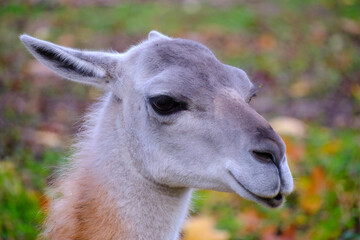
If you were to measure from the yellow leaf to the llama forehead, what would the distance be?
2.00 metres

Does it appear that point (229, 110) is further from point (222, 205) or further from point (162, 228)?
point (222, 205)

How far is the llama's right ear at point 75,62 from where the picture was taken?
11.8ft

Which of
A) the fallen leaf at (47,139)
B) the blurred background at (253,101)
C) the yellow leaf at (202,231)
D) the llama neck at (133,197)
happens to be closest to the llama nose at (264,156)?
the llama neck at (133,197)

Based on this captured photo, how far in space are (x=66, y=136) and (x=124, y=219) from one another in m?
3.93

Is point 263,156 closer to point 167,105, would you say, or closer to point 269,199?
point 269,199

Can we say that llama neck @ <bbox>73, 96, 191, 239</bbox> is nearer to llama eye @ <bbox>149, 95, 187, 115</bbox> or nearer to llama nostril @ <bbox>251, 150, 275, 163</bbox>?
llama eye @ <bbox>149, 95, 187, 115</bbox>

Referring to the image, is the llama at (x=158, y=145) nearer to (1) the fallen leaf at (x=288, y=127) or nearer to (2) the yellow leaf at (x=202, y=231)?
(2) the yellow leaf at (x=202, y=231)

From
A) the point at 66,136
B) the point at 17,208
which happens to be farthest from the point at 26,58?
the point at 17,208

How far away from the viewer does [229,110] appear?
337 cm

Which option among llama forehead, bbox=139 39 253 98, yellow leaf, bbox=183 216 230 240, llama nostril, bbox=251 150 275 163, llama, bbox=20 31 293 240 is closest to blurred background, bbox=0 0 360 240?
yellow leaf, bbox=183 216 230 240

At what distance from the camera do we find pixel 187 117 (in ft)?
11.3

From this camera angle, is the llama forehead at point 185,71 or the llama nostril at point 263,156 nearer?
the llama nostril at point 263,156

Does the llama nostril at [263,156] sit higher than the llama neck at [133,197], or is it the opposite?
the llama nostril at [263,156]

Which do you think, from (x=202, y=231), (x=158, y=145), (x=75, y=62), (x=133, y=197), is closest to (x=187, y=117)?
(x=158, y=145)
